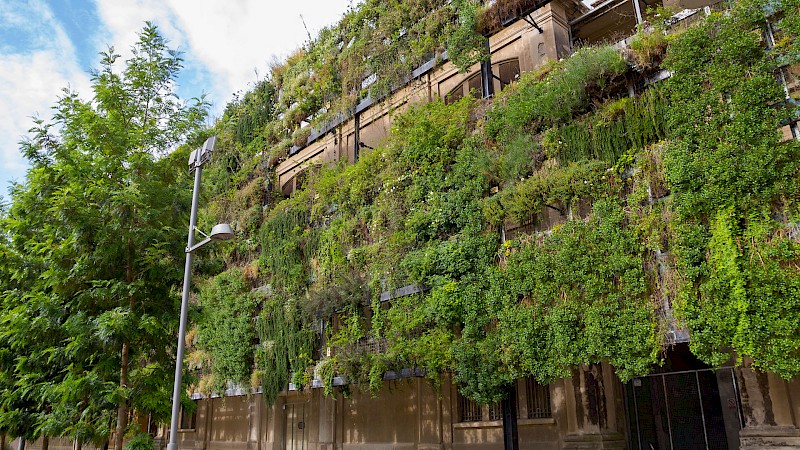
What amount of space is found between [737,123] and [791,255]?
2.39 metres

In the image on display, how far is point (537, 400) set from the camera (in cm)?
1437

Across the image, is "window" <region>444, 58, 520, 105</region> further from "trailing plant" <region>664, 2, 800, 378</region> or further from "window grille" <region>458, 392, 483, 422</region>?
"window grille" <region>458, 392, 483, 422</region>

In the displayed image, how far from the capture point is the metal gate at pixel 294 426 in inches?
795

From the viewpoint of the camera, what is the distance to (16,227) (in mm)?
12477

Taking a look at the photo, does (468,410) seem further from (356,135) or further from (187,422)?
(187,422)

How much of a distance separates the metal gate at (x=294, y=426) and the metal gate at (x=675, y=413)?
1066 cm

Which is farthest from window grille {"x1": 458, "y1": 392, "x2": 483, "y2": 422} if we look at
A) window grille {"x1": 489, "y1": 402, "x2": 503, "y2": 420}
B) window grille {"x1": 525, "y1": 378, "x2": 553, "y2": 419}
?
window grille {"x1": 525, "y1": 378, "x2": 553, "y2": 419}

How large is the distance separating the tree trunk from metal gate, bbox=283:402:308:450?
939cm

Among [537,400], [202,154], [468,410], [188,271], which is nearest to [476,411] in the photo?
[468,410]

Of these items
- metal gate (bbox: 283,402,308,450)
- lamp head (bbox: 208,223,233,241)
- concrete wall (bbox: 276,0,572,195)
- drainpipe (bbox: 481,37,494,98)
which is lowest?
metal gate (bbox: 283,402,308,450)

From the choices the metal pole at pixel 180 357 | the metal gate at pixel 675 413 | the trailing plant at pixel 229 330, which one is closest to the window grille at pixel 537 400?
the metal gate at pixel 675 413

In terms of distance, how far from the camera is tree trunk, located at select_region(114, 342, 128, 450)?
10.7 meters

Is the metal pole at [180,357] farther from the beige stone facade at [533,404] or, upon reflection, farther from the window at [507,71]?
the window at [507,71]

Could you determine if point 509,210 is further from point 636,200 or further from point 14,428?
point 14,428
